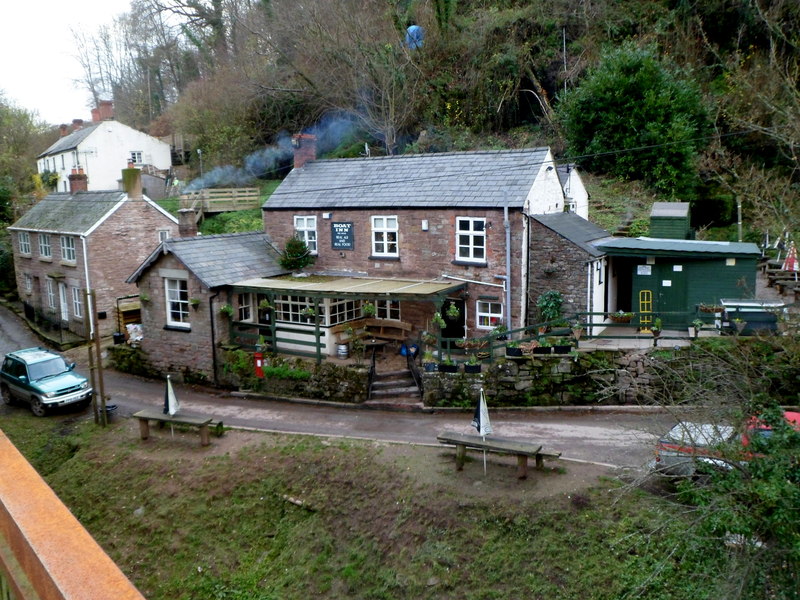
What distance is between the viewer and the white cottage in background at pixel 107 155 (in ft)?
139

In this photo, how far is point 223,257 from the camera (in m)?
22.6

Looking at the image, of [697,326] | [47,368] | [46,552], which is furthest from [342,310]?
[46,552]

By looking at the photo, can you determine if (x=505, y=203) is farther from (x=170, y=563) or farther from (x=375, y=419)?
(x=170, y=563)

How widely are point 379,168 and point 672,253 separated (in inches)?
415

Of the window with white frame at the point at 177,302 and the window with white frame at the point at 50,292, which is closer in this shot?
the window with white frame at the point at 177,302

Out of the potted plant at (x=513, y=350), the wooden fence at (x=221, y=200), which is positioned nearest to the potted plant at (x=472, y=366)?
the potted plant at (x=513, y=350)

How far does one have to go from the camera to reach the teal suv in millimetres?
19953

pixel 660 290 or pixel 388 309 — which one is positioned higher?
pixel 660 290

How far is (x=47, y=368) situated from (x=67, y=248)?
989cm

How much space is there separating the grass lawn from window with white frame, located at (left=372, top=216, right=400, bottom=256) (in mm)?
8015

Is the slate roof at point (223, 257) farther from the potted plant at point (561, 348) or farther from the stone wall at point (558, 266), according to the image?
the potted plant at point (561, 348)

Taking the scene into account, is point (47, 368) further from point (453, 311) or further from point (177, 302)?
point (453, 311)

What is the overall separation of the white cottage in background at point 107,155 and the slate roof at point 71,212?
9739 mm

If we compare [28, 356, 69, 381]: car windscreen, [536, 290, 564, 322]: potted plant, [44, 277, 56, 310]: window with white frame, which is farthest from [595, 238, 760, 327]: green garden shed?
[44, 277, 56, 310]: window with white frame
